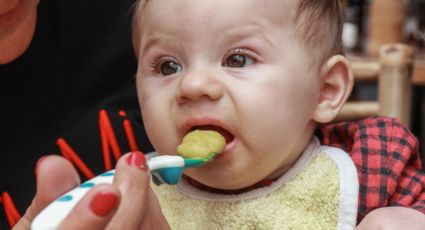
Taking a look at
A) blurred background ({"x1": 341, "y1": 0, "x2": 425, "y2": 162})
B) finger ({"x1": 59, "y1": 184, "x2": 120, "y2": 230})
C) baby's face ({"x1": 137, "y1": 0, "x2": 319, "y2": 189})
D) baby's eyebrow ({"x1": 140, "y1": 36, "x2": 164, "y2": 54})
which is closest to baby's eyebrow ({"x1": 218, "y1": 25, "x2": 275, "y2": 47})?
baby's face ({"x1": 137, "y1": 0, "x2": 319, "y2": 189})

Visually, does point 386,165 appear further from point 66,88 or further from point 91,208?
point 66,88

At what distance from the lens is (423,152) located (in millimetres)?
3121

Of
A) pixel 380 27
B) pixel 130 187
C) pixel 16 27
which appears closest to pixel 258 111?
pixel 130 187

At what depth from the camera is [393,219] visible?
0.87 metres

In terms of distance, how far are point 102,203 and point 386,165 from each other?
49 centimetres

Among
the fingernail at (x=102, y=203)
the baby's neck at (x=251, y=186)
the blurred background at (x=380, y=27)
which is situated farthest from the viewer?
the blurred background at (x=380, y=27)

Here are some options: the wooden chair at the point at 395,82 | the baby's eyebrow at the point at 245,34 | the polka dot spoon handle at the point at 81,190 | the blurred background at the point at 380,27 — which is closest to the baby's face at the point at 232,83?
the baby's eyebrow at the point at 245,34

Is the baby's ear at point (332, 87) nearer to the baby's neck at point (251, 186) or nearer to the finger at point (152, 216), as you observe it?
the baby's neck at point (251, 186)

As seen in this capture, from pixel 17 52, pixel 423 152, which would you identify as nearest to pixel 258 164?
pixel 17 52

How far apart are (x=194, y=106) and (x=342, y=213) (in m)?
0.27

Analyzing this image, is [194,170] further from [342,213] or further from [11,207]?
[11,207]

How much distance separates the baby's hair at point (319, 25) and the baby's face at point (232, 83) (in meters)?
0.02

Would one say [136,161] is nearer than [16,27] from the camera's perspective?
Yes

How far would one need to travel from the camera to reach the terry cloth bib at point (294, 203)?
93 centimetres
